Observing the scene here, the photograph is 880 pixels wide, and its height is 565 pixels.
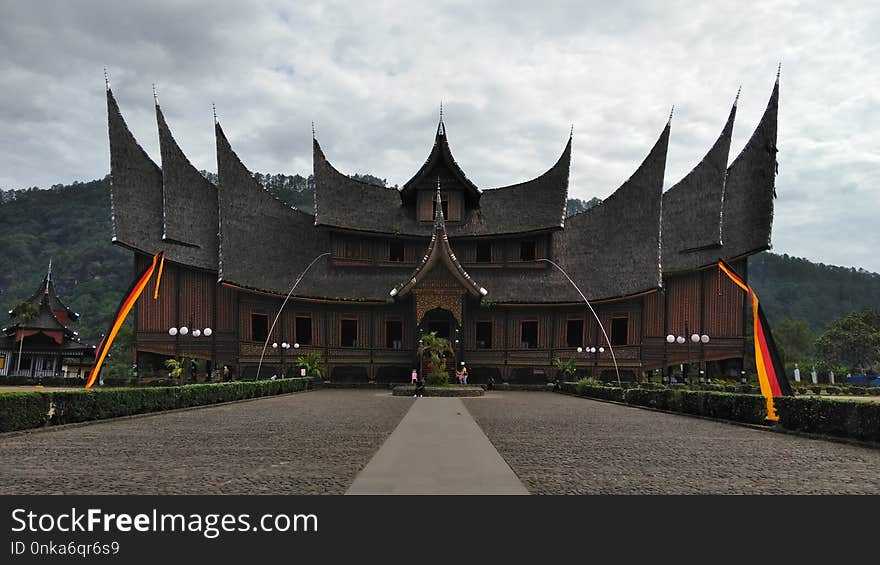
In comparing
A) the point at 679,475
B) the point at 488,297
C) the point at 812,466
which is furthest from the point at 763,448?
the point at 488,297

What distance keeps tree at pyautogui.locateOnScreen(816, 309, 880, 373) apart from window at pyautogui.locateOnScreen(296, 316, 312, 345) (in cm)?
5552

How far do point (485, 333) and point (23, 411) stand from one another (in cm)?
2669

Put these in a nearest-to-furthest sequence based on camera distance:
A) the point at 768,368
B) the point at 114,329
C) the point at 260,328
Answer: the point at 768,368 → the point at 114,329 → the point at 260,328

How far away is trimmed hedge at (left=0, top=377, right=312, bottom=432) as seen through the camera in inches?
444

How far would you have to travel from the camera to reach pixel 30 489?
241 inches

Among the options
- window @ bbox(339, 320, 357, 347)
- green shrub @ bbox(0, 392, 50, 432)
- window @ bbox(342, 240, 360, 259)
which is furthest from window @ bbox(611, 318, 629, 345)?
green shrub @ bbox(0, 392, 50, 432)

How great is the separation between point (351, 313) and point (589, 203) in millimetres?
126041

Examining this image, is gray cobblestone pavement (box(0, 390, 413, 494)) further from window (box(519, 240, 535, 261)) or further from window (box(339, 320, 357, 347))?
window (box(519, 240, 535, 261))

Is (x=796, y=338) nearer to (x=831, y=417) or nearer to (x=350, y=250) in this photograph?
(x=350, y=250)

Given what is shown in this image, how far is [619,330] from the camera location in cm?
3538

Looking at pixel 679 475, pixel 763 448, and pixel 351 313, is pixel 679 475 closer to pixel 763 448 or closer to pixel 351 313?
pixel 763 448

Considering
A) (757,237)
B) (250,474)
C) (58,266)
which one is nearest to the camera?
(250,474)

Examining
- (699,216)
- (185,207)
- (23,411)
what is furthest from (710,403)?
(185,207)

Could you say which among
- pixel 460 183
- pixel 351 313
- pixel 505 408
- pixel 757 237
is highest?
pixel 460 183
